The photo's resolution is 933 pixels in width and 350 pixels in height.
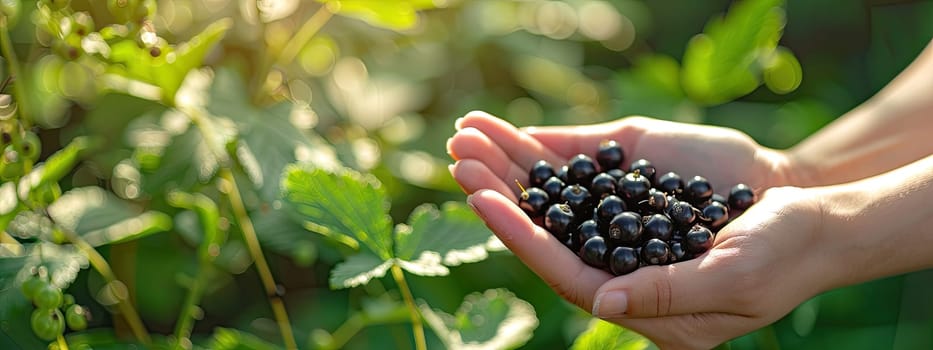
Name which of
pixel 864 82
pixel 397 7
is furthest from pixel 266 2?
pixel 864 82

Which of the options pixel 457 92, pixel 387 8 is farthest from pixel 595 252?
pixel 457 92

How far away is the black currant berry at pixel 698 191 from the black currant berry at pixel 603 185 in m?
0.12

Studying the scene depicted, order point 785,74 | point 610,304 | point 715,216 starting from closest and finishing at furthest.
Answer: point 610,304 → point 715,216 → point 785,74

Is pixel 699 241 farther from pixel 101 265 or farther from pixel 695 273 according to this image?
pixel 101 265

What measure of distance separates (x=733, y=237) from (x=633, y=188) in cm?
28

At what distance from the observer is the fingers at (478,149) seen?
1427 millimetres

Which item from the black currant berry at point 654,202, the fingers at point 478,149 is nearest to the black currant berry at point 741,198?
the black currant berry at point 654,202

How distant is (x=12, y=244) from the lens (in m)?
1.21

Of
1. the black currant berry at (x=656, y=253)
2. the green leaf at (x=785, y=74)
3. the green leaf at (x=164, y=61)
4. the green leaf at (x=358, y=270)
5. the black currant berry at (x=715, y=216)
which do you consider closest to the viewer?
the green leaf at (x=358, y=270)

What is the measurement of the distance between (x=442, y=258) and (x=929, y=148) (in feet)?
3.04

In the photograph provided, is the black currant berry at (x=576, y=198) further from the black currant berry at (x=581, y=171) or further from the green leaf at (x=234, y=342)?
the green leaf at (x=234, y=342)

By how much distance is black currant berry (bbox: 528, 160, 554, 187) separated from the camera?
1515mm

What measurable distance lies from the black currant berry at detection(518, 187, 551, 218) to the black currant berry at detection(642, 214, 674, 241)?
17 cm

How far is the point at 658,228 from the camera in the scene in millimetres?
1356
